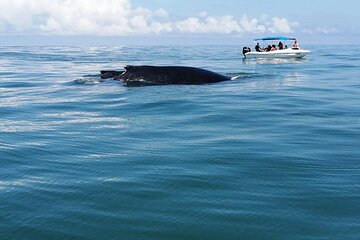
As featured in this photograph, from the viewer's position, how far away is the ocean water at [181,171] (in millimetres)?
6176

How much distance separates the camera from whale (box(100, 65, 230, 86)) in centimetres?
2458

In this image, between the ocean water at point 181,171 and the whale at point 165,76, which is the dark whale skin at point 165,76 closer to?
the whale at point 165,76

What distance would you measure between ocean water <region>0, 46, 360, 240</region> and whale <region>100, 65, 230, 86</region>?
7.18 m

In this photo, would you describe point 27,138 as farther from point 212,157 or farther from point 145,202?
point 145,202

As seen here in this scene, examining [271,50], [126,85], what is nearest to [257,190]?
[126,85]

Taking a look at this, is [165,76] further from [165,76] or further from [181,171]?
[181,171]

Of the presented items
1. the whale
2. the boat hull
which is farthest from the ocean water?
the boat hull

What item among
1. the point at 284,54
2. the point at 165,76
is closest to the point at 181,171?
the point at 165,76

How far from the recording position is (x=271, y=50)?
6072 cm

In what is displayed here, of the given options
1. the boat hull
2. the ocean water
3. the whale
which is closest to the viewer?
the ocean water

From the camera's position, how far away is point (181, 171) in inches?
338

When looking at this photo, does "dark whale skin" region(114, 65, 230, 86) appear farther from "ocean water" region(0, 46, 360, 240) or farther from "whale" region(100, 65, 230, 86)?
"ocean water" region(0, 46, 360, 240)

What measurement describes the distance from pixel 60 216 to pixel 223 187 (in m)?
2.60

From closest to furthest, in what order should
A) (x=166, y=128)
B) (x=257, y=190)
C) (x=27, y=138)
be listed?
(x=257, y=190), (x=27, y=138), (x=166, y=128)
